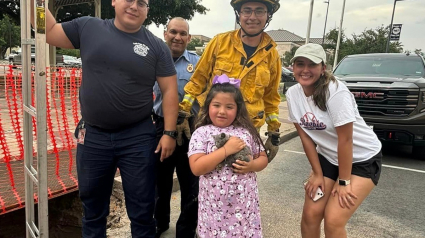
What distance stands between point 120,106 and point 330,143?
155 cm

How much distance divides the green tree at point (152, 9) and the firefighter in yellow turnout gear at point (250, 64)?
1177 centimetres

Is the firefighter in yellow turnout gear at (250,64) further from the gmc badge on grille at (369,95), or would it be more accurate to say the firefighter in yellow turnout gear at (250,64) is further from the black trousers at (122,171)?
the gmc badge on grille at (369,95)

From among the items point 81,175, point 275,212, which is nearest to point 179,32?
point 81,175

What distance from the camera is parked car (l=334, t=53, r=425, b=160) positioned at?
5.20 m

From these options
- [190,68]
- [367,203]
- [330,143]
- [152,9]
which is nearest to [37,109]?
[190,68]

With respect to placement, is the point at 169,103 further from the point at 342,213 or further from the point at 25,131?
the point at 342,213

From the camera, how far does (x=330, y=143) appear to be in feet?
7.58

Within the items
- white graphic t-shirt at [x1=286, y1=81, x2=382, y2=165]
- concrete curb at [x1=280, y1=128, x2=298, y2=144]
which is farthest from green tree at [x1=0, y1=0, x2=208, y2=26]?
white graphic t-shirt at [x1=286, y1=81, x2=382, y2=165]

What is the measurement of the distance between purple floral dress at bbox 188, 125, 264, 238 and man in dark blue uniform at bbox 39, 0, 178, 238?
1.65 ft

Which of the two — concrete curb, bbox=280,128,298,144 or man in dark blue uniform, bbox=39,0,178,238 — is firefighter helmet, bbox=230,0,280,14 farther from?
concrete curb, bbox=280,128,298,144

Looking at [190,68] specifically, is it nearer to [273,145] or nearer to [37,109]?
[273,145]

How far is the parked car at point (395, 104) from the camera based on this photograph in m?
5.20

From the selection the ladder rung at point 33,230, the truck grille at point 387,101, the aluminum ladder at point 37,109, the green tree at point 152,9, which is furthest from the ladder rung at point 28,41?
the green tree at point 152,9

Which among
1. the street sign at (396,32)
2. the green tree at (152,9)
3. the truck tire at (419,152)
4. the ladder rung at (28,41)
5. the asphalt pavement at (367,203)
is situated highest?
the street sign at (396,32)
